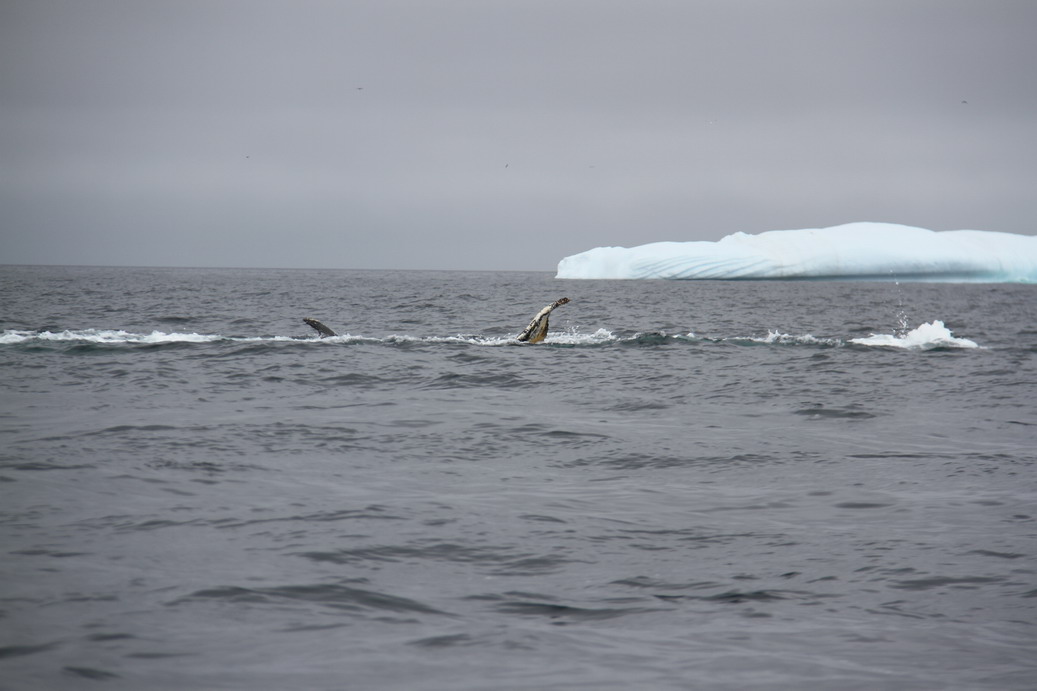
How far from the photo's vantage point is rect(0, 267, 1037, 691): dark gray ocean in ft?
13.9

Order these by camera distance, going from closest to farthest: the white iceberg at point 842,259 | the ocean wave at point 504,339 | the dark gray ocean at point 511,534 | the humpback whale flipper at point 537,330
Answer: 1. the dark gray ocean at point 511,534
2. the ocean wave at point 504,339
3. the humpback whale flipper at point 537,330
4. the white iceberg at point 842,259

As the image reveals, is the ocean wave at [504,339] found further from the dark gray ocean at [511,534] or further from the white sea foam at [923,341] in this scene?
the dark gray ocean at [511,534]

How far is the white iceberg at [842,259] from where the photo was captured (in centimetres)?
6919

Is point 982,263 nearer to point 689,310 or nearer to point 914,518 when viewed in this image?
point 689,310

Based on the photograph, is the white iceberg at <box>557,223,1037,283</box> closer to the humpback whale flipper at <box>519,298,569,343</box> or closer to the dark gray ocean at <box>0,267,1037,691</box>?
the humpback whale flipper at <box>519,298,569,343</box>

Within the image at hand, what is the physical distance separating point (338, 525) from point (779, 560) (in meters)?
2.79

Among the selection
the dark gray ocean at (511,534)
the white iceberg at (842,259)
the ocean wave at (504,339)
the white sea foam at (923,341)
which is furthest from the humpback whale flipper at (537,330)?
the white iceberg at (842,259)

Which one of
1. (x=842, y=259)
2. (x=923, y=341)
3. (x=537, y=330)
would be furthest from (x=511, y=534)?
(x=842, y=259)

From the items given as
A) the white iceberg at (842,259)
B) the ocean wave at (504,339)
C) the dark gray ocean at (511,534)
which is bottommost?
the dark gray ocean at (511,534)

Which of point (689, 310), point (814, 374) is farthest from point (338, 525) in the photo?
point (689, 310)

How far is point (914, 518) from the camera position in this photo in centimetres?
693

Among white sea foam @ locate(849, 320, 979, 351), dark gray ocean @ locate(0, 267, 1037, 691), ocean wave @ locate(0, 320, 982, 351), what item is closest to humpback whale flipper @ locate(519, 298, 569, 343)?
ocean wave @ locate(0, 320, 982, 351)

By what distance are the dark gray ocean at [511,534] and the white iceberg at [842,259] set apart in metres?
55.1

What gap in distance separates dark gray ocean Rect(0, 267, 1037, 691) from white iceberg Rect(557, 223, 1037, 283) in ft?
181
